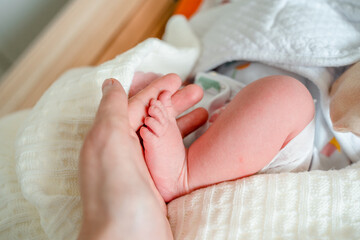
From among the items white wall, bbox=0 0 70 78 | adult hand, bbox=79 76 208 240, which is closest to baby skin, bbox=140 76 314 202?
adult hand, bbox=79 76 208 240

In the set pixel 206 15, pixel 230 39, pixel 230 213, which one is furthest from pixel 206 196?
pixel 206 15

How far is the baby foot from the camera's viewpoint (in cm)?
56

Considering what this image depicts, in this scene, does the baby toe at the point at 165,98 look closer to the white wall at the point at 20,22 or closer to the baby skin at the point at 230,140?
the baby skin at the point at 230,140

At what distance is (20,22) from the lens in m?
1.42

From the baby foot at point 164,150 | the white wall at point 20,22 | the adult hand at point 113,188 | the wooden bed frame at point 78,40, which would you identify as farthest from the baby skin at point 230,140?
the white wall at point 20,22

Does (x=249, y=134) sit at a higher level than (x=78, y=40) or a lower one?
lower

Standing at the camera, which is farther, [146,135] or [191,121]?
[191,121]

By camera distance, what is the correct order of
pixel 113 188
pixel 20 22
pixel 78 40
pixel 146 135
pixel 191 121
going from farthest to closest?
1. pixel 20 22
2. pixel 78 40
3. pixel 191 121
4. pixel 146 135
5. pixel 113 188

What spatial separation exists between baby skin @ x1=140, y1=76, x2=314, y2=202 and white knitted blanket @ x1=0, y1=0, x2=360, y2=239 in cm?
3

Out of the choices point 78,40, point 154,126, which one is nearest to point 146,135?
point 154,126

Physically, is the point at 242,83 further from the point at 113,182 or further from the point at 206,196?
the point at 113,182

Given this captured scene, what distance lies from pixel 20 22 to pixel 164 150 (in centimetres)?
122

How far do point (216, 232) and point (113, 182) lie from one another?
0.22 meters

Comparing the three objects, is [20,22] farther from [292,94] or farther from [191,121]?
[292,94]
